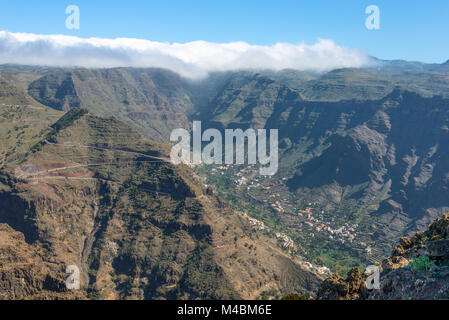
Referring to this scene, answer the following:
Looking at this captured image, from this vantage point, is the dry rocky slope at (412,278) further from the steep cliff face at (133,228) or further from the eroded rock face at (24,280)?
the eroded rock face at (24,280)

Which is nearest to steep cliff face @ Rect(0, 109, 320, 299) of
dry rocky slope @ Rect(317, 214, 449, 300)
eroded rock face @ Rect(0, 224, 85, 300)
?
eroded rock face @ Rect(0, 224, 85, 300)

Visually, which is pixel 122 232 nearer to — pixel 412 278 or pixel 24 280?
pixel 24 280

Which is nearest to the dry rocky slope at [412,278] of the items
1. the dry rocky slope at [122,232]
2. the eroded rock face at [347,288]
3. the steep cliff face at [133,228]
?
the eroded rock face at [347,288]

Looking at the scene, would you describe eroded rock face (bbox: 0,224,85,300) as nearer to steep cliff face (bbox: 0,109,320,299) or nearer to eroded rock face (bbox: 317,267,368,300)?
steep cliff face (bbox: 0,109,320,299)
